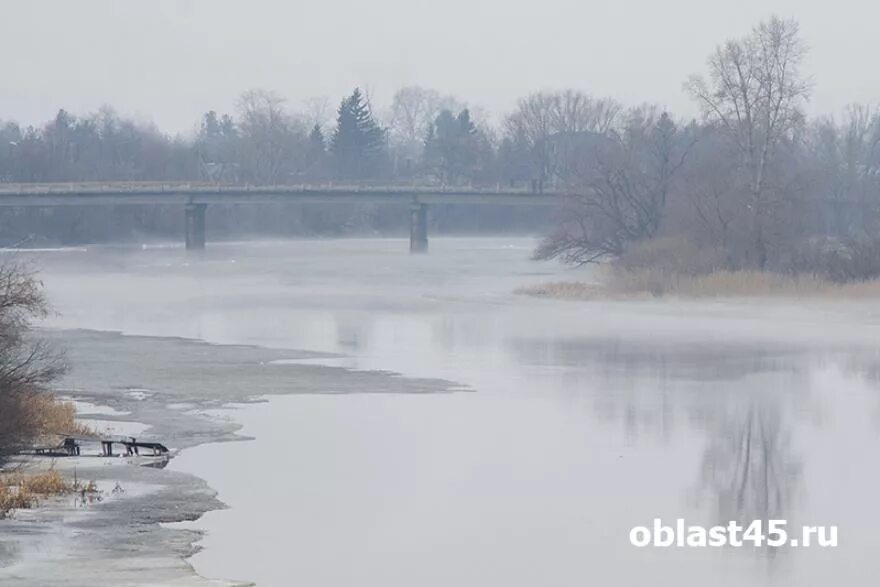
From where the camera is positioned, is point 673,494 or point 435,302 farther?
point 435,302

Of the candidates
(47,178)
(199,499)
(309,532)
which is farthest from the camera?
(47,178)

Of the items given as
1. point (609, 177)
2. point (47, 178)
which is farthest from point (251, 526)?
point (47, 178)

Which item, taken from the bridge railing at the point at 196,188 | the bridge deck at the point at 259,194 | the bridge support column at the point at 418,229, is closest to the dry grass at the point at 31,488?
the bridge deck at the point at 259,194

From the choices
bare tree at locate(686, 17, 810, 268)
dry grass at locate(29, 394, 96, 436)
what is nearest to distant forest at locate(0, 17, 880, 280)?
bare tree at locate(686, 17, 810, 268)

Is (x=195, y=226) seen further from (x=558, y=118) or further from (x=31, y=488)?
(x=31, y=488)

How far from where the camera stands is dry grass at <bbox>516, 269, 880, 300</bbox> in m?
62.9

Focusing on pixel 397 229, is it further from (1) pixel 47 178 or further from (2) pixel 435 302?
(2) pixel 435 302

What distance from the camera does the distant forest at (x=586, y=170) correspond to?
69.8m

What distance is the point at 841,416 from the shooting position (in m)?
31.5

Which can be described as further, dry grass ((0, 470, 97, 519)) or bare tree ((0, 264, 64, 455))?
bare tree ((0, 264, 64, 455))

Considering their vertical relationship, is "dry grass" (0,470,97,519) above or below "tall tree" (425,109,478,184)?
below

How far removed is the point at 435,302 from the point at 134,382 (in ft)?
95.7

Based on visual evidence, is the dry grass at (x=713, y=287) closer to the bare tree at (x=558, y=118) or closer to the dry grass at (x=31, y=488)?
the dry grass at (x=31, y=488)

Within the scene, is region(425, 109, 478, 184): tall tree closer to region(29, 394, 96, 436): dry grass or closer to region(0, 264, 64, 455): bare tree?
region(29, 394, 96, 436): dry grass
